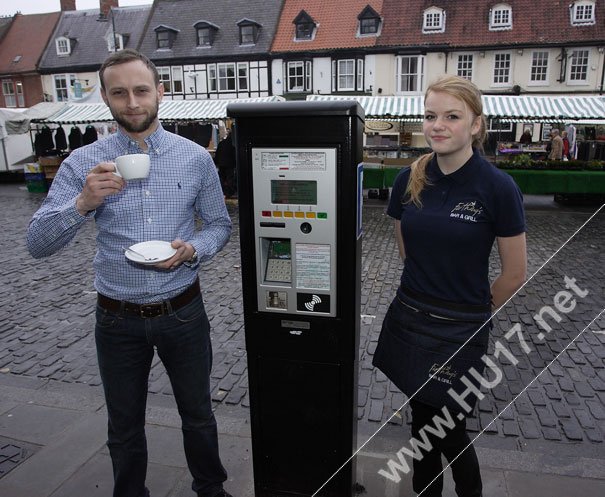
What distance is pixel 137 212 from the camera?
2029mm

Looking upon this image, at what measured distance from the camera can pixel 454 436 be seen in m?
2.12

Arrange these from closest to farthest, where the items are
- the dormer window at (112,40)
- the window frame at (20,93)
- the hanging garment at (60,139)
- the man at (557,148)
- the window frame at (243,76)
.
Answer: the man at (557,148), the hanging garment at (60,139), the window frame at (243,76), the dormer window at (112,40), the window frame at (20,93)

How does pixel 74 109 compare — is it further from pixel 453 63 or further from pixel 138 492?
pixel 453 63

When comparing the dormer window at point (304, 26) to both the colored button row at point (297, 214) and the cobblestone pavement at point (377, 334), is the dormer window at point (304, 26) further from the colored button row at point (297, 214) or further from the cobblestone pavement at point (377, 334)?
the colored button row at point (297, 214)

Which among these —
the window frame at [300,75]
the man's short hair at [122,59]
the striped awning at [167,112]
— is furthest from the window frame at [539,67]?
the man's short hair at [122,59]

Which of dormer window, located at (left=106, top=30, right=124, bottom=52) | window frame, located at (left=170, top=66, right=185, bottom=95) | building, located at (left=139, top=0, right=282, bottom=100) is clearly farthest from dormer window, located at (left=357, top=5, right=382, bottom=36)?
dormer window, located at (left=106, top=30, right=124, bottom=52)

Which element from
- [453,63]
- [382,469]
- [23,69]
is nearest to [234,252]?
[382,469]

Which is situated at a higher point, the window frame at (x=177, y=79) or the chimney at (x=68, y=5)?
the chimney at (x=68, y=5)

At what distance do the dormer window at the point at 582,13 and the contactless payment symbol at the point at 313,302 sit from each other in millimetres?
27542

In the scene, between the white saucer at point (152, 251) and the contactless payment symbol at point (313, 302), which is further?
the contactless payment symbol at point (313, 302)

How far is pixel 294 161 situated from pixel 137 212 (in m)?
0.67

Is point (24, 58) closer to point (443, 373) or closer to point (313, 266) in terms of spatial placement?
point (313, 266)

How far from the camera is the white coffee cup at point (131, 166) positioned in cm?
178

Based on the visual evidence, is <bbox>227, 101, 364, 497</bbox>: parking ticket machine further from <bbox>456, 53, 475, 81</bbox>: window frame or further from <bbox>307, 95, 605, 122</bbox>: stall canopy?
<bbox>456, 53, 475, 81</bbox>: window frame
